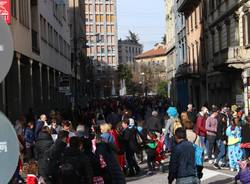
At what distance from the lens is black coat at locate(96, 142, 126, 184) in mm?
9133

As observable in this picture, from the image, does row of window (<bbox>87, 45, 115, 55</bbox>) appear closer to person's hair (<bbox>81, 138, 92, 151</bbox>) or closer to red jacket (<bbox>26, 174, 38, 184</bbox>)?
red jacket (<bbox>26, 174, 38, 184</bbox>)

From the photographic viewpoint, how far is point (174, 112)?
17.5 meters

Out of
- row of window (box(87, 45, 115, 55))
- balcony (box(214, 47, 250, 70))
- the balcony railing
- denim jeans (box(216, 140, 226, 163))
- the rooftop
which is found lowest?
denim jeans (box(216, 140, 226, 163))

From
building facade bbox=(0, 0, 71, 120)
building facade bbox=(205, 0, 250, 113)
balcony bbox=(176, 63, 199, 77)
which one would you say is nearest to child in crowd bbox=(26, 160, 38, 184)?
building facade bbox=(0, 0, 71, 120)

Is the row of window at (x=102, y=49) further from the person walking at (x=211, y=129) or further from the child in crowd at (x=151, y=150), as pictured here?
the child in crowd at (x=151, y=150)

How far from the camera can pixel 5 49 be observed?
4508 mm

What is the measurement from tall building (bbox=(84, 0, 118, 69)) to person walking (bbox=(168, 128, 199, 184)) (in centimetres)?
15322

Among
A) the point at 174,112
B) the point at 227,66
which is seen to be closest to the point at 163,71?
the point at 227,66

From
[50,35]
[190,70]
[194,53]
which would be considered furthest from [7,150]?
[190,70]

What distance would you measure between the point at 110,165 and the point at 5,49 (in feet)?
16.4

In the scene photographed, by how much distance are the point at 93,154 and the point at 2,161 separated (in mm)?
5032

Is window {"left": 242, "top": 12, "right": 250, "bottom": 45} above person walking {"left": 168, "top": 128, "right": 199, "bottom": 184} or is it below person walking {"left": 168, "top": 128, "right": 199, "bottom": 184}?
above

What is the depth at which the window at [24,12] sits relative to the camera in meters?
28.8

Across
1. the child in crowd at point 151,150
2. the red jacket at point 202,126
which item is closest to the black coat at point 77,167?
the child in crowd at point 151,150
